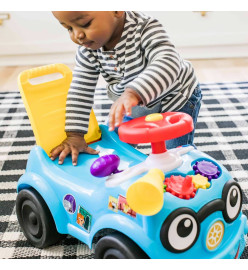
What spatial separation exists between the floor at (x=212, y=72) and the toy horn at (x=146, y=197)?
3.75 feet

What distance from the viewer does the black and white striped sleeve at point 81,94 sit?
0.76 metres

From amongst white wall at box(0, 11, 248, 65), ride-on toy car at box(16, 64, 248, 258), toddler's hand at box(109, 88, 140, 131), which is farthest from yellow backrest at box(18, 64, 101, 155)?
white wall at box(0, 11, 248, 65)

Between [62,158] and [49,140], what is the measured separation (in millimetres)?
58

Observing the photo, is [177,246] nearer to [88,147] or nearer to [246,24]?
[88,147]

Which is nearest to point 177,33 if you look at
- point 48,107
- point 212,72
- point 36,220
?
point 212,72

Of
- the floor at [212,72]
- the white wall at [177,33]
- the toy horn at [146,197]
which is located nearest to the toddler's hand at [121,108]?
the toy horn at [146,197]

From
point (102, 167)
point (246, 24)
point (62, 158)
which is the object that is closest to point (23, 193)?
point (62, 158)

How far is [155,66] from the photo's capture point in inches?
26.0

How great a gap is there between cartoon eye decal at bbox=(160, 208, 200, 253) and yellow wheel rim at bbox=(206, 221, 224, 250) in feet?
0.09

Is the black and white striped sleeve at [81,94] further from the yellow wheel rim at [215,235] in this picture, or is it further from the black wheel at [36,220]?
the yellow wheel rim at [215,235]

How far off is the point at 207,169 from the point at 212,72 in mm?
1161

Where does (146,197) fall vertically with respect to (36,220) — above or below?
above

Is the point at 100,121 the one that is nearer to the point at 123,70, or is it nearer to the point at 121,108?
the point at 123,70

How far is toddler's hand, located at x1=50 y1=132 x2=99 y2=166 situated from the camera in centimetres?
71
